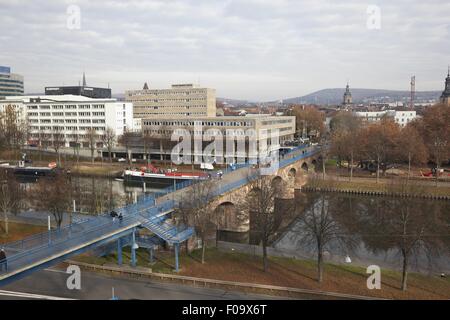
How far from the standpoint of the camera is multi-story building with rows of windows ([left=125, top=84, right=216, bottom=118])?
232ft

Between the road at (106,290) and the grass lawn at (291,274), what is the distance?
4.42ft

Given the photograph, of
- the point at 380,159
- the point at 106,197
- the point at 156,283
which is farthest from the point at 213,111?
the point at 156,283

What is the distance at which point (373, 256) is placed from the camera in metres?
21.0

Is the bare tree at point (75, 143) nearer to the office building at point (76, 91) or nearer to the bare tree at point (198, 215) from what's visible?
the office building at point (76, 91)

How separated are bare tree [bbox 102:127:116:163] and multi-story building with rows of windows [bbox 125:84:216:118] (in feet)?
53.9

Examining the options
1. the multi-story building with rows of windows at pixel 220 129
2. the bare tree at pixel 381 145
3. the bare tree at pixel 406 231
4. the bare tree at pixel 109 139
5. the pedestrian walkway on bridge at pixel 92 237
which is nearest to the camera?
the pedestrian walkway on bridge at pixel 92 237

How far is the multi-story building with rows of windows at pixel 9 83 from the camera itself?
111312 millimetres

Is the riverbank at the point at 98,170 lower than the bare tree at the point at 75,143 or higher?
lower

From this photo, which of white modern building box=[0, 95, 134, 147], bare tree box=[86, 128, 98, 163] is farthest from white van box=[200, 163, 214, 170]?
white modern building box=[0, 95, 134, 147]

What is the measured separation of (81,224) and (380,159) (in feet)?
113

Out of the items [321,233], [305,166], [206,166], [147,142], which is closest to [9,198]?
[321,233]

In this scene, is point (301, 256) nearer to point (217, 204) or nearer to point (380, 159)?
point (217, 204)

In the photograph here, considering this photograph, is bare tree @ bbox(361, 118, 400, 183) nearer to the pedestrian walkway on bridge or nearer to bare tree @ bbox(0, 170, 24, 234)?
the pedestrian walkway on bridge

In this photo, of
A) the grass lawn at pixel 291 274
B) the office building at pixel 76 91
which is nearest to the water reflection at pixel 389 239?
the grass lawn at pixel 291 274
